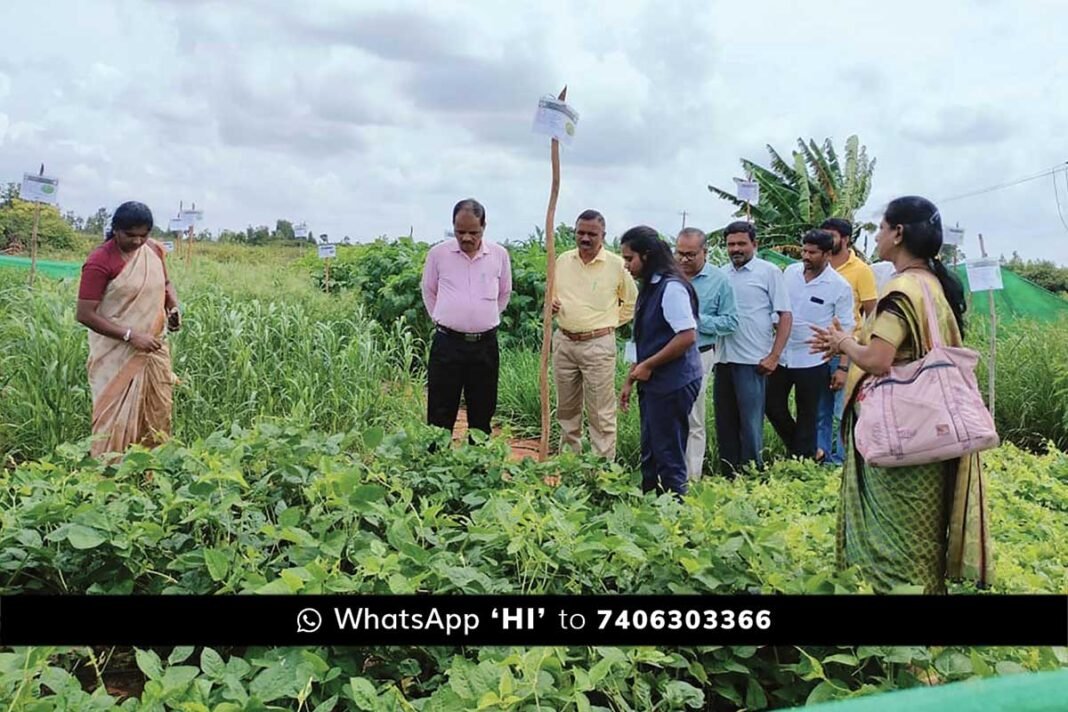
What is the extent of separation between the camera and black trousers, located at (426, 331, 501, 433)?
476 cm

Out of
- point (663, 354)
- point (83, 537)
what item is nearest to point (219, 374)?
point (663, 354)

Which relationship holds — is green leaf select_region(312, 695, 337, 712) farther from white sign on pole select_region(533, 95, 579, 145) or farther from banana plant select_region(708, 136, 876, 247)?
banana plant select_region(708, 136, 876, 247)

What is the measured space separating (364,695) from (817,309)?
413cm

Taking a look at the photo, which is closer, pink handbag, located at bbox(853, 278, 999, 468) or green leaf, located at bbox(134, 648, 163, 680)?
green leaf, located at bbox(134, 648, 163, 680)

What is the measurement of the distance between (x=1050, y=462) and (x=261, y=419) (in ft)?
15.8

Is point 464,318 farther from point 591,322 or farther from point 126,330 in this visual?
point 126,330

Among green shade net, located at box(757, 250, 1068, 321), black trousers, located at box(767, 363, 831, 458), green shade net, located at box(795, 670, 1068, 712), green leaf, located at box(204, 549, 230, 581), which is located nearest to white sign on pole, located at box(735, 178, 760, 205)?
black trousers, located at box(767, 363, 831, 458)

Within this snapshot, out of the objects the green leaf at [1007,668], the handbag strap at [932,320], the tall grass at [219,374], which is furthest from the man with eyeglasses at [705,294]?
the green leaf at [1007,668]

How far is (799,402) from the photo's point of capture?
17.1 ft

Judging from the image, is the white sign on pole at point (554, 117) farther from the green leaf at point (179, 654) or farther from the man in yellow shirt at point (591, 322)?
the green leaf at point (179, 654)

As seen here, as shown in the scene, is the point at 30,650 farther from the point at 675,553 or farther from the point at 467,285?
the point at 467,285

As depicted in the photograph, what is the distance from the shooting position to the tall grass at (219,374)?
4.74 m

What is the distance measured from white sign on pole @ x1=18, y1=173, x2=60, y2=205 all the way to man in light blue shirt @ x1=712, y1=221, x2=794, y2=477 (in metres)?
5.10

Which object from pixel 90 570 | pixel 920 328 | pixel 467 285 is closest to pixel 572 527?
pixel 920 328
